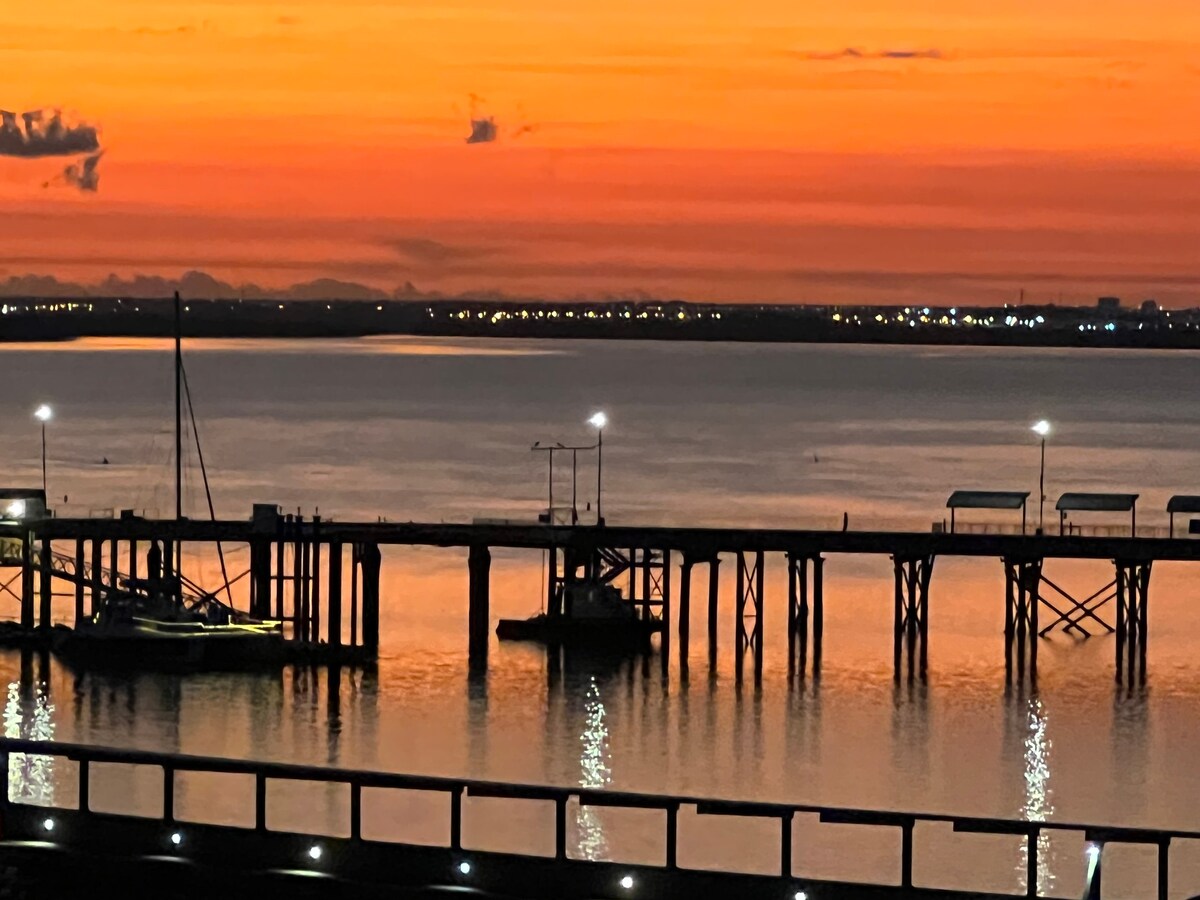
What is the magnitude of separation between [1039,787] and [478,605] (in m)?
18.1

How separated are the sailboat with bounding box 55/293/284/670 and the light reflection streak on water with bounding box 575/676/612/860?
27.3 feet

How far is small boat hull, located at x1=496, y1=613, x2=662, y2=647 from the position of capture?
6303 cm

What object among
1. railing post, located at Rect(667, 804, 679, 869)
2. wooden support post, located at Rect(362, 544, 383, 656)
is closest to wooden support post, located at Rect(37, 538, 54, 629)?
wooden support post, located at Rect(362, 544, 383, 656)

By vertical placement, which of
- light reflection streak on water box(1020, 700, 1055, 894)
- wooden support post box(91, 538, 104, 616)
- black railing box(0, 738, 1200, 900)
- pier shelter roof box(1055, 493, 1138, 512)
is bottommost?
light reflection streak on water box(1020, 700, 1055, 894)

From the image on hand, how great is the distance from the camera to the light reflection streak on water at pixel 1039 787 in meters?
39.8

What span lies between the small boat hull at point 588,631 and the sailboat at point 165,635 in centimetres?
686

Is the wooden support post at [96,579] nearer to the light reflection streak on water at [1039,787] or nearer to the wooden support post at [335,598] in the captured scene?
the wooden support post at [335,598]

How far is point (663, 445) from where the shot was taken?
164375mm

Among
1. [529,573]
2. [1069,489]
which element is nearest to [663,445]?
[1069,489]

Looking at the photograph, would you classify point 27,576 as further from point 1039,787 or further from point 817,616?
point 1039,787

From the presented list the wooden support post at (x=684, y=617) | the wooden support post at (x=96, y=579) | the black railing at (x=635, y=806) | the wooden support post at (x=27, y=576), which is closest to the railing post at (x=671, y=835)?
the black railing at (x=635, y=806)

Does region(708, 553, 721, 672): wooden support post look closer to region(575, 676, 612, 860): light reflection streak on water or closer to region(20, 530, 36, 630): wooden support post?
region(575, 676, 612, 860): light reflection streak on water

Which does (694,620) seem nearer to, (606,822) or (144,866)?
(606,822)

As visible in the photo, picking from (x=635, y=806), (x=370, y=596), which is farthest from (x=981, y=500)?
(x=635, y=806)
